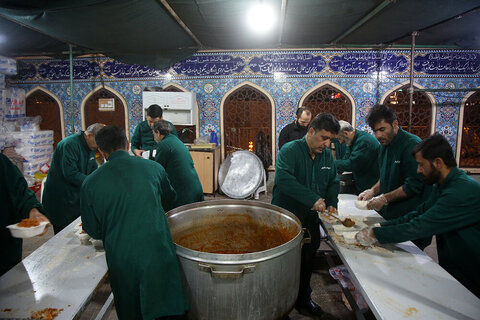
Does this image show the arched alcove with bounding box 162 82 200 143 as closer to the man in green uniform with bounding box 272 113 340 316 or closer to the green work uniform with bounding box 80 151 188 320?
the man in green uniform with bounding box 272 113 340 316

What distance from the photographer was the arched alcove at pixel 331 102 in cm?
726

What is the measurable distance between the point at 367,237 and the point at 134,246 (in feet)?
5.38

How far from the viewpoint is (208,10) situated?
431cm

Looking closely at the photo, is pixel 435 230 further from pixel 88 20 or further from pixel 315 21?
pixel 88 20

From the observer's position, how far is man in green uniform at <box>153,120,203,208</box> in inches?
132

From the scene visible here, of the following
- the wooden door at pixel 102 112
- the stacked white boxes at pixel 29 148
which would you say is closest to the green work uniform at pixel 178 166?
the wooden door at pixel 102 112

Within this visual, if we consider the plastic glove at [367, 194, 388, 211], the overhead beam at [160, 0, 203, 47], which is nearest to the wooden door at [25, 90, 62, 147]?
the overhead beam at [160, 0, 203, 47]

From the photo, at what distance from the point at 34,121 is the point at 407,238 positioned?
847cm

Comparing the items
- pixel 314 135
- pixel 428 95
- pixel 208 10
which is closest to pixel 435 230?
pixel 314 135

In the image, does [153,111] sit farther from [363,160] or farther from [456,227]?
[456,227]

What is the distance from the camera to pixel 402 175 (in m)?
2.96

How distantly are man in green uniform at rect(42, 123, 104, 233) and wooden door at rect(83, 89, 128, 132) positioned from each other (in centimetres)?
473

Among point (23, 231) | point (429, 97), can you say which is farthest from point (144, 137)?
point (429, 97)

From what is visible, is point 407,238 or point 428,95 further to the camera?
point 428,95
